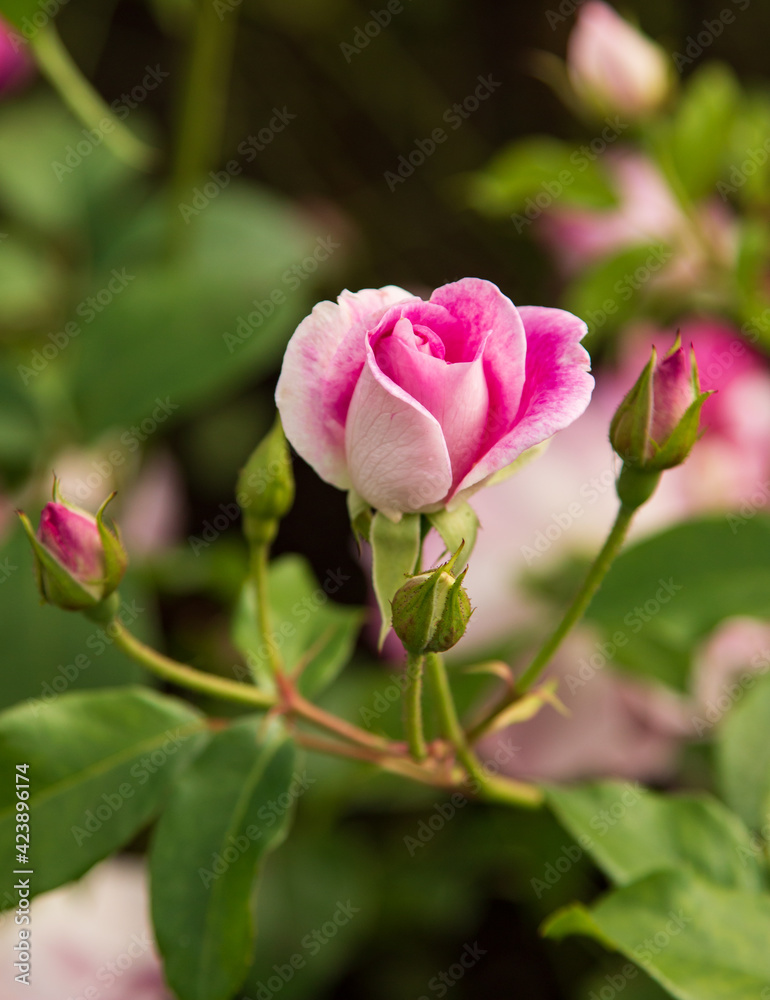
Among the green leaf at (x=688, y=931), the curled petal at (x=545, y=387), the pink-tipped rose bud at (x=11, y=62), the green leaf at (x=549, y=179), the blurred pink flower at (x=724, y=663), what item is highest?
the pink-tipped rose bud at (x=11, y=62)

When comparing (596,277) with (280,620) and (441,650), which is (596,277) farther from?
(441,650)

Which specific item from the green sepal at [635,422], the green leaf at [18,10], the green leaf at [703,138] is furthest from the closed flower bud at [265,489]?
the green leaf at [703,138]

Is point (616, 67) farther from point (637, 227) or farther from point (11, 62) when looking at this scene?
point (11, 62)

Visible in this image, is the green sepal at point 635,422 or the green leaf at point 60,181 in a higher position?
the green leaf at point 60,181

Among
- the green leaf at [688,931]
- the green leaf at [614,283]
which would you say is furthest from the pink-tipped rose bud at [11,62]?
the green leaf at [688,931]

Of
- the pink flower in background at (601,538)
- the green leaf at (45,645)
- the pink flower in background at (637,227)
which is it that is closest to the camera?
the green leaf at (45,645)

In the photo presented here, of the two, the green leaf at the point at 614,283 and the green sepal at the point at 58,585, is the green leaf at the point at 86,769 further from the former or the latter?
the green leaf at the point at 614,283

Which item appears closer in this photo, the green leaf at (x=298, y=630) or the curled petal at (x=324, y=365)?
the curled petal at (x=324, y=365)

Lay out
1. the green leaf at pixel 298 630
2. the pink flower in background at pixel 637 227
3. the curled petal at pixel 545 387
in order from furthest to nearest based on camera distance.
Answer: the pink flower in background at pixel 637 227
the green leaf at pixel 298 630
the curled petal at pixel 545 387
